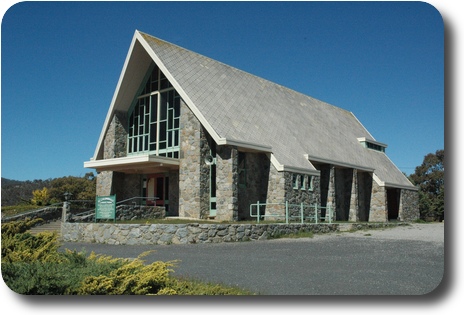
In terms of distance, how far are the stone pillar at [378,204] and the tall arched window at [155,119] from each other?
464 inches

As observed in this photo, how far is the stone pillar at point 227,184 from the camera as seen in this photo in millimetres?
17406

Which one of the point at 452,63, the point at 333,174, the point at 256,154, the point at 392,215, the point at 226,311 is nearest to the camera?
the point at 226,311

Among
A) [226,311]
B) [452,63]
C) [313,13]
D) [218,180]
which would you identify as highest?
[313,13]

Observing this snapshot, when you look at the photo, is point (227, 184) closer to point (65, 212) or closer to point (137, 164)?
point (137, 164)

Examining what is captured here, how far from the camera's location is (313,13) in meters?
8.60

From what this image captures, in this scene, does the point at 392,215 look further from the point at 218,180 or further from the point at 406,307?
the point at 406,307

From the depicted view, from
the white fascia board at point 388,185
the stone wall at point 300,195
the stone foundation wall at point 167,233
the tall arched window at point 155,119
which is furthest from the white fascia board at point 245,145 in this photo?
the white fascia board at point 388,185

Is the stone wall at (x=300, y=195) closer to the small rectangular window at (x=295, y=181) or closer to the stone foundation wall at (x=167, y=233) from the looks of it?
the small rectangular window at (x=295, y=181)

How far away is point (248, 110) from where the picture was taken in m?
20.7

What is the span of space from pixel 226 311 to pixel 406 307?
256 centimetres

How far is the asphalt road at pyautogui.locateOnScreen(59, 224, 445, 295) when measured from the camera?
727 centimetres

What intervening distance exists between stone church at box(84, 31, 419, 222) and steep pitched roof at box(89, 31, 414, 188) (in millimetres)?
59

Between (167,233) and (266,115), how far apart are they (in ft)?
32.0

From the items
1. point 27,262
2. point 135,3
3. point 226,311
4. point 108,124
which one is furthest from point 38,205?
point 226,311
